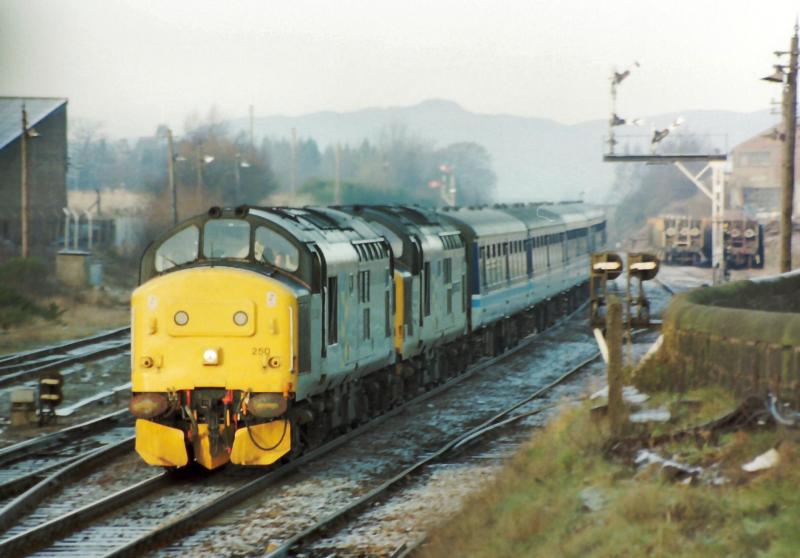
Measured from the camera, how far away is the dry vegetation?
1045 centimetres

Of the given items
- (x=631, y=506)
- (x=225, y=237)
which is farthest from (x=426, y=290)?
(x=631, y=506)

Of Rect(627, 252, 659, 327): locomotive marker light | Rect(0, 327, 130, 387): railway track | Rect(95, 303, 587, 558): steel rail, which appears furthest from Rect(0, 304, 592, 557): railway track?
Rect(0, 327, 130, 387): railway track

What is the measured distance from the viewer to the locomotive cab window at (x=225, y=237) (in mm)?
17766

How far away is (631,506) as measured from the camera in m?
11.6

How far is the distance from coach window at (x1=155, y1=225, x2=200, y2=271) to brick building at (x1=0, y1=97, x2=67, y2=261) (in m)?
39.4

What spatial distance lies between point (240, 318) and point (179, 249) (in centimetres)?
149

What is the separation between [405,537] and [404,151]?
3620 inches

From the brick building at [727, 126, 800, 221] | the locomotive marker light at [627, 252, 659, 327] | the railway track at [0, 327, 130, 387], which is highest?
the brick building at [727, 126, 800, 221]

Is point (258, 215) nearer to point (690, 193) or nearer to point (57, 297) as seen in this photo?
point (57, 297)

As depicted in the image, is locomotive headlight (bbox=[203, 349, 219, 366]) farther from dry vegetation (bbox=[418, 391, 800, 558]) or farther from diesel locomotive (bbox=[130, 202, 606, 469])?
dry vegetation (bbox=[418, 391, 800, 558])

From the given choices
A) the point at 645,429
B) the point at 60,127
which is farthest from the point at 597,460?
the point at 60,127

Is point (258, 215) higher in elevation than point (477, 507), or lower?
higher

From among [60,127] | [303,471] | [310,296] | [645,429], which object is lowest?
[303,471]

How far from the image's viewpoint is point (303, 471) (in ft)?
60.1
